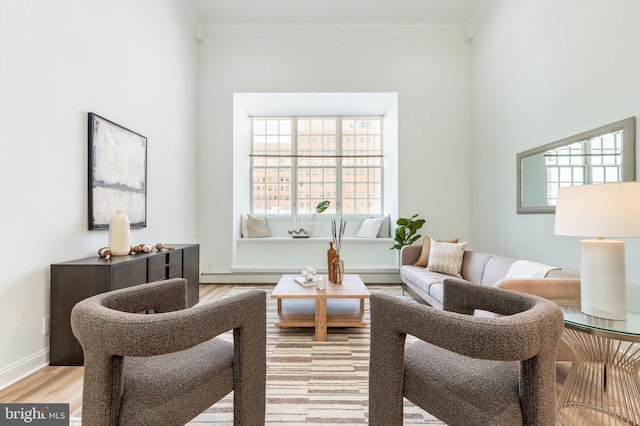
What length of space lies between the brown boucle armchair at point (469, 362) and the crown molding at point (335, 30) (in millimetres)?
4581

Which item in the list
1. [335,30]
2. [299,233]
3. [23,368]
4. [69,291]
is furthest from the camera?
[299,233]

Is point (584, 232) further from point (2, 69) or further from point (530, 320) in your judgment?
point (2, 69)

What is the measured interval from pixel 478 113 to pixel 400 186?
1.50 m

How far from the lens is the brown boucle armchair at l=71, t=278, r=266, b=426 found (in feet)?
2.79

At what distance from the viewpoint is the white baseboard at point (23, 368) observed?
1.82 m

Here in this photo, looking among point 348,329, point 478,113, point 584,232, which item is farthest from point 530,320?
point 478,113

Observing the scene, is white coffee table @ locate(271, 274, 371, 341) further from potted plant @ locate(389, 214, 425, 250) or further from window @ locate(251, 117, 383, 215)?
window @ locate(251, 117, 383, 215)

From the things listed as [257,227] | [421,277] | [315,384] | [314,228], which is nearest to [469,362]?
[315,384]

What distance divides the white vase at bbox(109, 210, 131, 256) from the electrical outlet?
62 cm

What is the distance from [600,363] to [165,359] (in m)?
1.90

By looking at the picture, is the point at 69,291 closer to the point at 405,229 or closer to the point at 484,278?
the point at 484,278

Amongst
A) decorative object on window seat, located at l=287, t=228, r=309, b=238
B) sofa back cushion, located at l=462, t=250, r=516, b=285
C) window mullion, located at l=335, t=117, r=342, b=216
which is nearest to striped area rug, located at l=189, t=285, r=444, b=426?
sofa back cushion, located at l=462, t=250, r=516, b=285

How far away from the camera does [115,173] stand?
9.16 ft

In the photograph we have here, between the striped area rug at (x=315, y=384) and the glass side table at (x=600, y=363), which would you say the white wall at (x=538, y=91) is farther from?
the striped area rug at (x=315, y=384)
